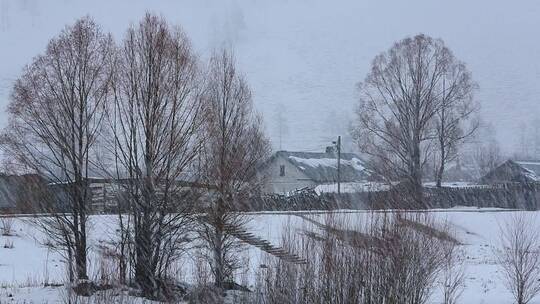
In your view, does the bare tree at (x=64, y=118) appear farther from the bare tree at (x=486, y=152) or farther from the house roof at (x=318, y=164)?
the bare tree at (x=486, y=152)

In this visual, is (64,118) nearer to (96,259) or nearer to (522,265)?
(96,259)

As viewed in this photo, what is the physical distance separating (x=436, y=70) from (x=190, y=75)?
113ft

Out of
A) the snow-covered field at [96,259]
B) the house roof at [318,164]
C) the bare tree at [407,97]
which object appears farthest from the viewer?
the house roof at [318,164]

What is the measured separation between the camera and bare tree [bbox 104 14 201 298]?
14758 millimetres

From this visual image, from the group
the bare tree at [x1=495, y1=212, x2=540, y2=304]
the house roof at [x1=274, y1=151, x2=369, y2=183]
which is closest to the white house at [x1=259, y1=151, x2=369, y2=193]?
the house roof at [x1=274, y1=151, x2=369, y2=183]

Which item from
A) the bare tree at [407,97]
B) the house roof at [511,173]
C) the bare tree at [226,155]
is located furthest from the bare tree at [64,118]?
the house roof at [511,173]

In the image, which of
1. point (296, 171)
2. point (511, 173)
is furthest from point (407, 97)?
point (511, 173)

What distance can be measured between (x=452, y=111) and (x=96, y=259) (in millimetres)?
39281

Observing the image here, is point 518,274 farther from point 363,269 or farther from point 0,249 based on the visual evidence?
point 0,249

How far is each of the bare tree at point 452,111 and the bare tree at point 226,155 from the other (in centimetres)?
3053

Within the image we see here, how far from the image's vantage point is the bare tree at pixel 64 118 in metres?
16.3

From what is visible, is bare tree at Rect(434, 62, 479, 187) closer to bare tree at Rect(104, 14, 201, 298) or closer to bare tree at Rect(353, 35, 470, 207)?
bare tree at Rect(353, 35, 470, 207)

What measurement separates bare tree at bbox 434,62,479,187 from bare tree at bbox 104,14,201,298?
1375 inches

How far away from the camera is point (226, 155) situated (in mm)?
18078
